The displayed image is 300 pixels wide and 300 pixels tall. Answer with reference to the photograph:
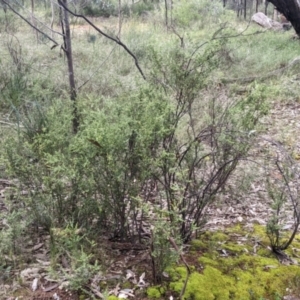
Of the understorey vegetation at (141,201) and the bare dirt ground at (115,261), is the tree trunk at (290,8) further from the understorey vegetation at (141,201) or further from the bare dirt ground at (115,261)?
the bare dirt ground at (115,261)

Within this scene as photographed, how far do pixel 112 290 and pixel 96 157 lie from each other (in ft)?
2.47

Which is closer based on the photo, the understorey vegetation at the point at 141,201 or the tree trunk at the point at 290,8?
the understorey vegetation at the point at 141,201

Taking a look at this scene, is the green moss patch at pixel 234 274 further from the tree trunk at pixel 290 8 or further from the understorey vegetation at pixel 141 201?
the tree trunk at pixel 290 8

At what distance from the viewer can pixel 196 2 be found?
9359mm

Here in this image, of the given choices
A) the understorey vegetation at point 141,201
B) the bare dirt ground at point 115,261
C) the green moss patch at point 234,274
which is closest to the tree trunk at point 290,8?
the understorey vegetation at point 141,201

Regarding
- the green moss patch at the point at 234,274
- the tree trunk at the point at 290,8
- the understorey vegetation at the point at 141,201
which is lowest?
the green moss patch at the point at 234,274

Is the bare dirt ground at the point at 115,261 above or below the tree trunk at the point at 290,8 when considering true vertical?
below

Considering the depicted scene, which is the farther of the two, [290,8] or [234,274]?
[290,8]

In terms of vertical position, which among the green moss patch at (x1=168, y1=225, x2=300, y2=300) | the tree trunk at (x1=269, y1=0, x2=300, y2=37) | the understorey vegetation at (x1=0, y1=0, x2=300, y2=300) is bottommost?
Result: the green moss patch at (x1=168, y1=225, x2=300, y2=300)

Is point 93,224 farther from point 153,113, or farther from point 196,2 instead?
point 196,2

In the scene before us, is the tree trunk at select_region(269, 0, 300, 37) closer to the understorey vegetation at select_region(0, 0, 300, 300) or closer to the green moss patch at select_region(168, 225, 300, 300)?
the understorey vegetation at select_region(0, 0, 300, 300)

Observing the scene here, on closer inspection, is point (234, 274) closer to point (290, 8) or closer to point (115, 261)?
point (115, 261)

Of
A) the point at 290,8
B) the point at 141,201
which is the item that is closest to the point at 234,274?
the point at 141,201

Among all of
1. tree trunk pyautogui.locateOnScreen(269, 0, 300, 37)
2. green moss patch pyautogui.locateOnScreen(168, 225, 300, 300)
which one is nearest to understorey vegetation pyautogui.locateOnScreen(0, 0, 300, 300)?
green moss patch pyautogui.locateOnScreen(168, 225, 300, 300)
